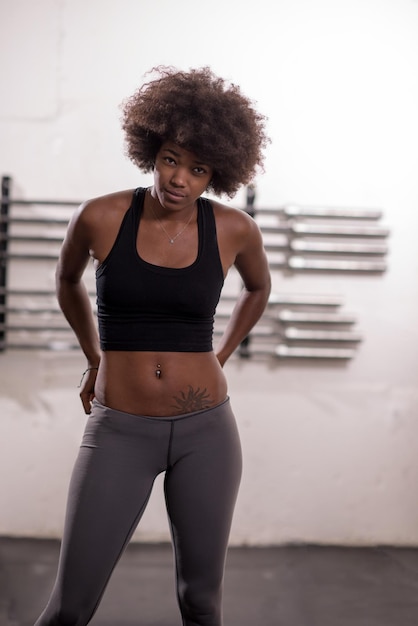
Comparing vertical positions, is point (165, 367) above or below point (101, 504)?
above

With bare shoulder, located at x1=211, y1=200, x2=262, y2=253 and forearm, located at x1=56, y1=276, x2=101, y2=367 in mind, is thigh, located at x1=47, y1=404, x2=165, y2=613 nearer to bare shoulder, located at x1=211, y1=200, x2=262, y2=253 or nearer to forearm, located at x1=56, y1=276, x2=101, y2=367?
forearm, located at x1=56, y1=276, x2=101, y2=367

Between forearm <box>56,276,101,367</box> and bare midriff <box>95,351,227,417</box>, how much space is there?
0.26 meters

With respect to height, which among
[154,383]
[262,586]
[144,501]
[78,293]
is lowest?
[262,586]

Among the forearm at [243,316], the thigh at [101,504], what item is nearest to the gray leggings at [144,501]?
the thigh at [101,504]

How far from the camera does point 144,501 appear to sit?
1.71m

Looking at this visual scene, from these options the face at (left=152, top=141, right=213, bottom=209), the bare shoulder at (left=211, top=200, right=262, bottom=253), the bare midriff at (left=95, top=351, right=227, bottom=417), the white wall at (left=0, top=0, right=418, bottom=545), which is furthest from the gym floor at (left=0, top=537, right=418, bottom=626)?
the face at (left=152, top=141, right=213, bottom=209)

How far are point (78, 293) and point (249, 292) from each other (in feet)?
1.57

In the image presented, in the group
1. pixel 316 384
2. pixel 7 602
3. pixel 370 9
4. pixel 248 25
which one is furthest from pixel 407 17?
pixel 7 602

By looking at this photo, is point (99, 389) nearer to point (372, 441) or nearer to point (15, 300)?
point (15, 300)

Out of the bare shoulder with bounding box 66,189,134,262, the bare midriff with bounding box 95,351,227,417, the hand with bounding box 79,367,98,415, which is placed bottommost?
the hand with bounding box 79,367,98,415

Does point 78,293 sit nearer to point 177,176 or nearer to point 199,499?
point 177,176

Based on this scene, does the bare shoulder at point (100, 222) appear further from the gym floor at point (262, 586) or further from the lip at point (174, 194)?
the gym floor at point (262, 586)

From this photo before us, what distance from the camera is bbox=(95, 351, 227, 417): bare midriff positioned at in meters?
1.71

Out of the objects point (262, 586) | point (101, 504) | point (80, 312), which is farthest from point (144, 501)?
point (262, 586)
